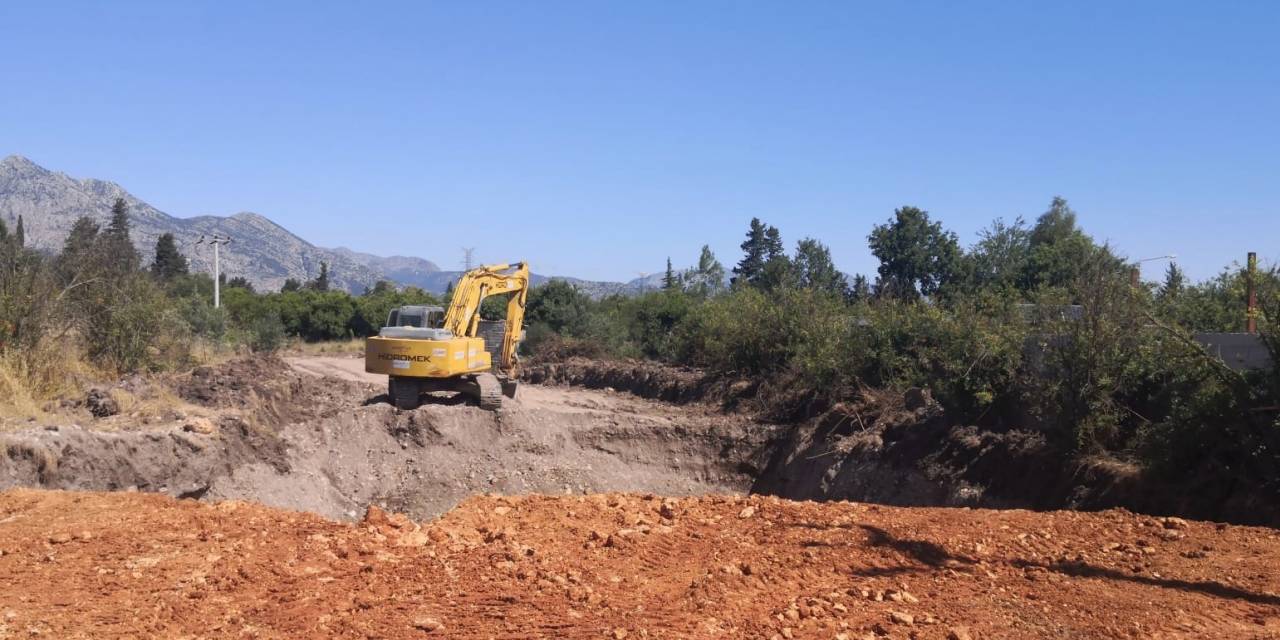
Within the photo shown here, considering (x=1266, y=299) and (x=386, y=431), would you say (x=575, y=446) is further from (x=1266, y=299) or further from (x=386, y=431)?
(x=1266, y=299)

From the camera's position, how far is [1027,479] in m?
13.3

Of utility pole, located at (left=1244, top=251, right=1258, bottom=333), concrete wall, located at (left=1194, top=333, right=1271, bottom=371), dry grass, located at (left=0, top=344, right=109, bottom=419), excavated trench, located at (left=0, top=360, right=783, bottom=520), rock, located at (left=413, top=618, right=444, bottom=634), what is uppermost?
utility pole, located at (left=1244, top=251, right=1258, bottom=333)

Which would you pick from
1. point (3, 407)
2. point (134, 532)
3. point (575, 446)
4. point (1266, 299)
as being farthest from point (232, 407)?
point (1266, 299)

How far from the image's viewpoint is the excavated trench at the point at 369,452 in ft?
44.0

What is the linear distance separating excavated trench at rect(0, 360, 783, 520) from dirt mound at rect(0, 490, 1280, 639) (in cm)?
442

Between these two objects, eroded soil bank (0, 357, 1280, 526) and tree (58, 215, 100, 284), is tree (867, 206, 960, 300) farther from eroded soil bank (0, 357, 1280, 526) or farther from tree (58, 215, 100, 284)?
Result: tree (58, 215, 100, 284)

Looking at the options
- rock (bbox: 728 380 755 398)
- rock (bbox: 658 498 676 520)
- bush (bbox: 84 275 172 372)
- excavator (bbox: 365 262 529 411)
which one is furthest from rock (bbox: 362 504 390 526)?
rock (bbox: 728 380 755 398)

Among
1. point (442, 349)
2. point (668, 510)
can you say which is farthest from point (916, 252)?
point (668, 510)

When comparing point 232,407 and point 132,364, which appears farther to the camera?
point 132,364

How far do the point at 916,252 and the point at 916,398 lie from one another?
3088 centimetres

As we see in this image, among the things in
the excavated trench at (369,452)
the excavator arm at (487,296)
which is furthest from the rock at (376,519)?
the excavator arm at (487,296)

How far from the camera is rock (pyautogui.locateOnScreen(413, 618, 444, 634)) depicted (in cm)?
558

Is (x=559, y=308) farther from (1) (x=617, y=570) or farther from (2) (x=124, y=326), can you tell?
(1) (x=617, y=570)

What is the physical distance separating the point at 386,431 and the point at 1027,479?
1149cm
